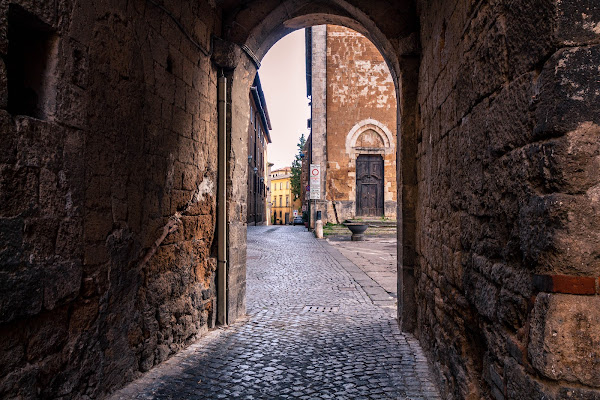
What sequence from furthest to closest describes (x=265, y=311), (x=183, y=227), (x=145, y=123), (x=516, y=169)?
(x=265, y=311) < (x=183, y=227) < (x=145, y=123) < (x=516, y=169)

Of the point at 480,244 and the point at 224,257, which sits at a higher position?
the point at 480,244

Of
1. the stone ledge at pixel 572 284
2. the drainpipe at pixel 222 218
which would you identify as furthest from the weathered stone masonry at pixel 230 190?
the drainpipe at pixel 222 218

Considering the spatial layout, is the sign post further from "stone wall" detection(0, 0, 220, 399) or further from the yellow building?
the yellow building

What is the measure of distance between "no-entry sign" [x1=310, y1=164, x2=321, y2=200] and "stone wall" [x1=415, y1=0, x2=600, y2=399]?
16470mm

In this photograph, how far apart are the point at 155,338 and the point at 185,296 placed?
0.56 metres

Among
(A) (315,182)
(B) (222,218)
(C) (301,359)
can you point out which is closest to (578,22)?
(C) (301,359)

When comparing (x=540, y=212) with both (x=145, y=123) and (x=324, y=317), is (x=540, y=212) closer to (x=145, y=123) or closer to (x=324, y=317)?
(x=145, y=123)

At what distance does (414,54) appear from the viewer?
4.29 metres

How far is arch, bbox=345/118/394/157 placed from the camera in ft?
68.7

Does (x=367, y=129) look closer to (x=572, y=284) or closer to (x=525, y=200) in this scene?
(x=525, y=200)

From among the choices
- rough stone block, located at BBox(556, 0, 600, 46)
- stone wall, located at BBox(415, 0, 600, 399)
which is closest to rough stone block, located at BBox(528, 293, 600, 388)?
stone wall, located at BBox(415, 0, 600, 399)

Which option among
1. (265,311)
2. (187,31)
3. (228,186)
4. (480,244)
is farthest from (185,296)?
(480,244)

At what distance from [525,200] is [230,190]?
3.50 m

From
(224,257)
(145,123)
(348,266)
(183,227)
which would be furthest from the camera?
(348,266)
